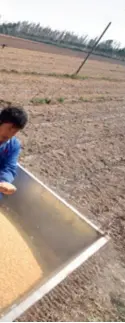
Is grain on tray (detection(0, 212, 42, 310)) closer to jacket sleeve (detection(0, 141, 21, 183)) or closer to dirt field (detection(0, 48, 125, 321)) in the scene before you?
dirt field (detection(0, 48, 125, 321))

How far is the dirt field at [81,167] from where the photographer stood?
2.60 m

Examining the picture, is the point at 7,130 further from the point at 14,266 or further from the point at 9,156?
the point at 14,266

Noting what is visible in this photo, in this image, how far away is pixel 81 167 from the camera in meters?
5.02

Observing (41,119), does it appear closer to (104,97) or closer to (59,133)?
(59,133)

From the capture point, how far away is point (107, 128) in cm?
759

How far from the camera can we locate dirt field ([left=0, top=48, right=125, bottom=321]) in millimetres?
2598

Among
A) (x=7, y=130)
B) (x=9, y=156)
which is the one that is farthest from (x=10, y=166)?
(x=7, y=130)

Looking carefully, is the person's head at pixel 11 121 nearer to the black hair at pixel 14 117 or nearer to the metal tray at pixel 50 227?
the black hair at pixel 14 117

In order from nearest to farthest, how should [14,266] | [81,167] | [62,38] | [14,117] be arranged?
[14,117]
[14,266]
[81,167]
[62,38]

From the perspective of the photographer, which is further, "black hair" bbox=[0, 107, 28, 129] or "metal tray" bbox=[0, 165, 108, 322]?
"metal tray" bbox=[0, 165, 108, 322]

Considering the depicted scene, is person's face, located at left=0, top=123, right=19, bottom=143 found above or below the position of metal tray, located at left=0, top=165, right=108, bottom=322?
above

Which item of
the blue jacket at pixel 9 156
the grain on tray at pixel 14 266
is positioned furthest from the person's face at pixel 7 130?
the grain on tray at pixel 14 266

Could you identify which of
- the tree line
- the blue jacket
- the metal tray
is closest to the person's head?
the blue jacket

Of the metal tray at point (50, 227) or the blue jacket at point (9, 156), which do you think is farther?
the metal tray at point (50, 227)
